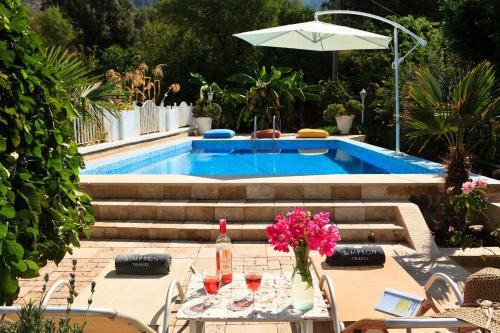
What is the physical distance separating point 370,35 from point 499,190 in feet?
16.5

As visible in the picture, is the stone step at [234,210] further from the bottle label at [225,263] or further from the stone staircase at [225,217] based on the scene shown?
the bottle label at [225,263]

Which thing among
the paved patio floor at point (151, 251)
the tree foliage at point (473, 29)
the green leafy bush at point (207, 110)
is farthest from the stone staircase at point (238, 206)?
the green leafy bush at point (207, 110)

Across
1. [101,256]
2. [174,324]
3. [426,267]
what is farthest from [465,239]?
[101,256]

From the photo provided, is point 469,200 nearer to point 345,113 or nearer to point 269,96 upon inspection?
point 345,113

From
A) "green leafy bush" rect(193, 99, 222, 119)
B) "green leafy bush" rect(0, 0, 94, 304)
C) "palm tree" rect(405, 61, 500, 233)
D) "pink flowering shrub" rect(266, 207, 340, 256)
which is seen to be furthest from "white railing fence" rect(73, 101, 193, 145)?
"pink flowering shrub" rect(266, 207, 340, 256)

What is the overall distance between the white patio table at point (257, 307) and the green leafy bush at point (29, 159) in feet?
3.24

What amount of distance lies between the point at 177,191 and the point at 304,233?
4534 mm

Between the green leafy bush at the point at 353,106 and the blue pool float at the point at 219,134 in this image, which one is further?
the green leafy bush at the point at 353,106

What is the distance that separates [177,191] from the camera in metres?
7.07

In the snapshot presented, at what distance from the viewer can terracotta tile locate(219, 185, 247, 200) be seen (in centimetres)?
702

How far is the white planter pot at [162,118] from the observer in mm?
17484

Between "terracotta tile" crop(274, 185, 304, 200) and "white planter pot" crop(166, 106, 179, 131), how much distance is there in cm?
1203

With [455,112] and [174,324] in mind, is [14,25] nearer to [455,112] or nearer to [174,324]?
[174,324]

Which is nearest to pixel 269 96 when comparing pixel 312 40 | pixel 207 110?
pixel 207 110
